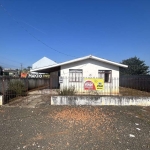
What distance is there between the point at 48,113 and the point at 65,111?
0.88 m

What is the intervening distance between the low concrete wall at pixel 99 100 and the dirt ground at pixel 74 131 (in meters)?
1.76

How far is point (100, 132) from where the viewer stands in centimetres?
543

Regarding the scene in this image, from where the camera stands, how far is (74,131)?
217 inches

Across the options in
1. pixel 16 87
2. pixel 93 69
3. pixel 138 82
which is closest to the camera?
pixel 16 87

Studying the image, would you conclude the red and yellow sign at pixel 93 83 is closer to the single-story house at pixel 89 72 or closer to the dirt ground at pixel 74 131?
the single-story house at pixel 89 72

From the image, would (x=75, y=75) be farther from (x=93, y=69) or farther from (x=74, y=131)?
(x=74, y=131)

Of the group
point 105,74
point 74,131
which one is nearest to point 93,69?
point 105,74

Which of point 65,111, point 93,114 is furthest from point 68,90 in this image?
point 93,114

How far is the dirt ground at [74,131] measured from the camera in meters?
4.41

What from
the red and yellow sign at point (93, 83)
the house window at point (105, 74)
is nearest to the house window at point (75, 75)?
the house window at point (105, 74)

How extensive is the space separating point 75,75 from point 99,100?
218 inches

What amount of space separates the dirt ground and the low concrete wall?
176 cm

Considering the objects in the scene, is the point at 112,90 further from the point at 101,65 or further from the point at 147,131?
the point at 147,131

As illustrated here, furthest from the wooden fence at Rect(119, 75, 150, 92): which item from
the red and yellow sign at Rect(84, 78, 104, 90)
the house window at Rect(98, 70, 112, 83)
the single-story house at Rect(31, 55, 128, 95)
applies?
the red and yellow sign at Rect(84, 78, 104, 90)
